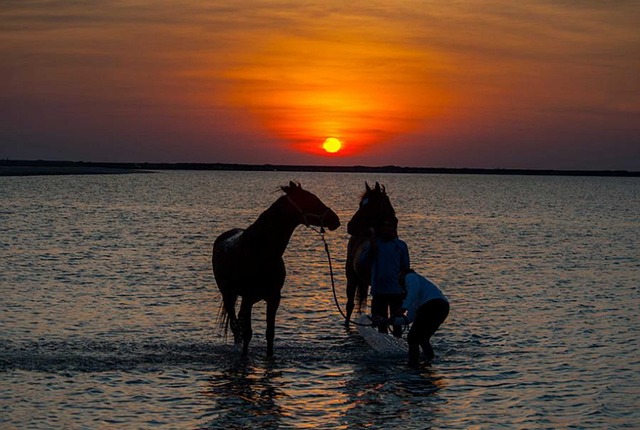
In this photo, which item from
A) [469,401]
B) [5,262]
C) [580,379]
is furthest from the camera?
[5,262]

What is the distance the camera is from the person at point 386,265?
1395cm

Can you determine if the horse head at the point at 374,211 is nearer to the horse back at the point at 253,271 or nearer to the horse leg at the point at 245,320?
the horse back at the point at 253,271

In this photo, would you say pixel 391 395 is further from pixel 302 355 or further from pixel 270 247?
pixel 270 247

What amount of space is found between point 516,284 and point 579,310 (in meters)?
5.46

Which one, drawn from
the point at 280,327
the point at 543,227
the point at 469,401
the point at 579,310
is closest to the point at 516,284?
the point at 579,310

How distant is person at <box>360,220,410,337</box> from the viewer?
1395cm

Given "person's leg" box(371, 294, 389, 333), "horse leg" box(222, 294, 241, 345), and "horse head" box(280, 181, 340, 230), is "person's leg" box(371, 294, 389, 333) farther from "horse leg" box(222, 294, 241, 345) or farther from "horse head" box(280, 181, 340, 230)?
"horse leg" box(222, 294, 241, 345)

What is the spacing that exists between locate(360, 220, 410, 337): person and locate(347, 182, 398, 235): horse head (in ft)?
0.96

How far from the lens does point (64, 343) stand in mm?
15117

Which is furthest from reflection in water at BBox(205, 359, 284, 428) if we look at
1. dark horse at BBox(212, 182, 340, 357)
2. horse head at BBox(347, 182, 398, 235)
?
horse head at BBox(347, 182, 398, 235)

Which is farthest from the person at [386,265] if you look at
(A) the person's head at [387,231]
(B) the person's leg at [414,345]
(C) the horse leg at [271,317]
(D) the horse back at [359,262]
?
(C) the horse leg at [271,317]

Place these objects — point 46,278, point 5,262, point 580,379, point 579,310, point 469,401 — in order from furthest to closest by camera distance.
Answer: point 5,262 < point 46,278 < point 579,310 < point 580,379 < point 469,401

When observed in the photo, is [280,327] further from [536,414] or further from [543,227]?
[543,227]

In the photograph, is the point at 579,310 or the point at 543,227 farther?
the point at 543,227
